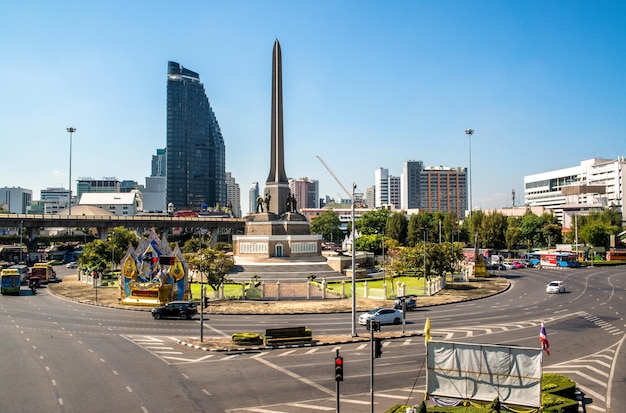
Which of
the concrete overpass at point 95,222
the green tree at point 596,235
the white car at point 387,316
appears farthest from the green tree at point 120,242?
the green tree at point 596,235

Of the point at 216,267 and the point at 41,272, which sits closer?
Result: the point at 216,267

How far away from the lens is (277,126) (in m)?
79.6

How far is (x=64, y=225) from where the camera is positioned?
10856 centimetres

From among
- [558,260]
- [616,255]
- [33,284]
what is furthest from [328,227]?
[33,284]

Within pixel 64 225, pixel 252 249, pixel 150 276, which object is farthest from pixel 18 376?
pixel 64 225

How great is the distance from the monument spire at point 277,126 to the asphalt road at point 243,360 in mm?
39600

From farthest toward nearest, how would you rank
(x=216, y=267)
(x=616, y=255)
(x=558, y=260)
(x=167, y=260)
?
(x=616, y=255) < (x=558, y=260) < (x=216, y=267) < (x=167, y=260)

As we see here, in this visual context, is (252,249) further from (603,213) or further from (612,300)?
(603,213)

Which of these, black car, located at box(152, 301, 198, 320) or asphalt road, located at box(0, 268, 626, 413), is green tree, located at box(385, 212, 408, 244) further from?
black car, located at box(152, 301, 198, 320)

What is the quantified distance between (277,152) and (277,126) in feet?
12.7

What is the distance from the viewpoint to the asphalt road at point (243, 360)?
811 inches

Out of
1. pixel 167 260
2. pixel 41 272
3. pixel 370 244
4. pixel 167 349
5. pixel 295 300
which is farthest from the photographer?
pixel 370 244

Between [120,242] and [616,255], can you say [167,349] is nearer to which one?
[120,242]

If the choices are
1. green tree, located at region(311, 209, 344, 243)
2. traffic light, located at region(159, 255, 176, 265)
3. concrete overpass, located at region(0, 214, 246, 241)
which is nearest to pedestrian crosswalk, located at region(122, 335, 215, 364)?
traffic light, located at region(159, 255, 176, 265)
